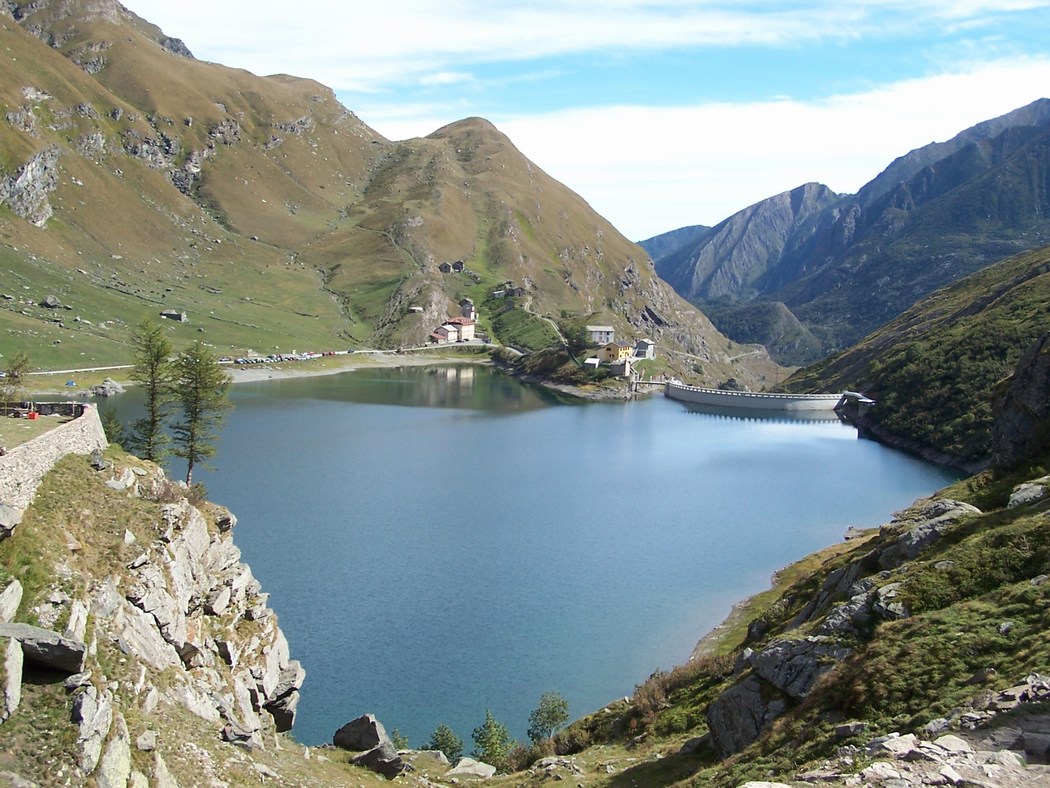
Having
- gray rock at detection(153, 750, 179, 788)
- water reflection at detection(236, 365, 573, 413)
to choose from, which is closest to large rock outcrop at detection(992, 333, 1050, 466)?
gray rock at detection(153, 750, 179, 788)

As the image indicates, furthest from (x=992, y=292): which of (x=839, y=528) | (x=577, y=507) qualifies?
(x=577, y=507)

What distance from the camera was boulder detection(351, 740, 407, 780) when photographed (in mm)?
27656

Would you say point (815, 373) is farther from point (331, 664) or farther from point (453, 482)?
point (331, 664)

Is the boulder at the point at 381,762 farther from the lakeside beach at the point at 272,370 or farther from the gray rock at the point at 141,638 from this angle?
the lakeside beach at the point at 272,370

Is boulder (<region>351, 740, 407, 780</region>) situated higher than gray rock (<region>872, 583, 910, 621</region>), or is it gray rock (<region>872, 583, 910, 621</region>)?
gray rock (<region>872, 583, 910, 621</region>)

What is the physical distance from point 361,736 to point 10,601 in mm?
13948

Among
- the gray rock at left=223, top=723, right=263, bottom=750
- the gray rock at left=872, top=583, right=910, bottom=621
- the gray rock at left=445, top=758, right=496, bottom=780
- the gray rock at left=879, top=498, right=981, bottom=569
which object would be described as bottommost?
the gray rock at left=445, top=758, right=496, bottom=780

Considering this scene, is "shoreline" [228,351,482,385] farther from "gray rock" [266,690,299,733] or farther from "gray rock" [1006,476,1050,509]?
"gray rock" [1006,476,1050,509]

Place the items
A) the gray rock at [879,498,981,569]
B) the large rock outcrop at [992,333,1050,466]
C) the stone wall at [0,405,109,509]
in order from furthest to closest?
the large rock outcrop at [992,333,1050,466]
the gray rock at [879,498,981,569]
the stone wall at [0,405,109,509]

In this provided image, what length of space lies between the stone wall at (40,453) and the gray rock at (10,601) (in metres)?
3.90

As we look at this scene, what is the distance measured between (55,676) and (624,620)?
3361cm

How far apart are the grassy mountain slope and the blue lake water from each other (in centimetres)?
551

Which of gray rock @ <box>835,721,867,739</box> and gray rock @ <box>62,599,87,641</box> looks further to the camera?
gray rock @ <box>62,599,87,641</box>

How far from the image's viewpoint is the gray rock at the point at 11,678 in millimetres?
17625
